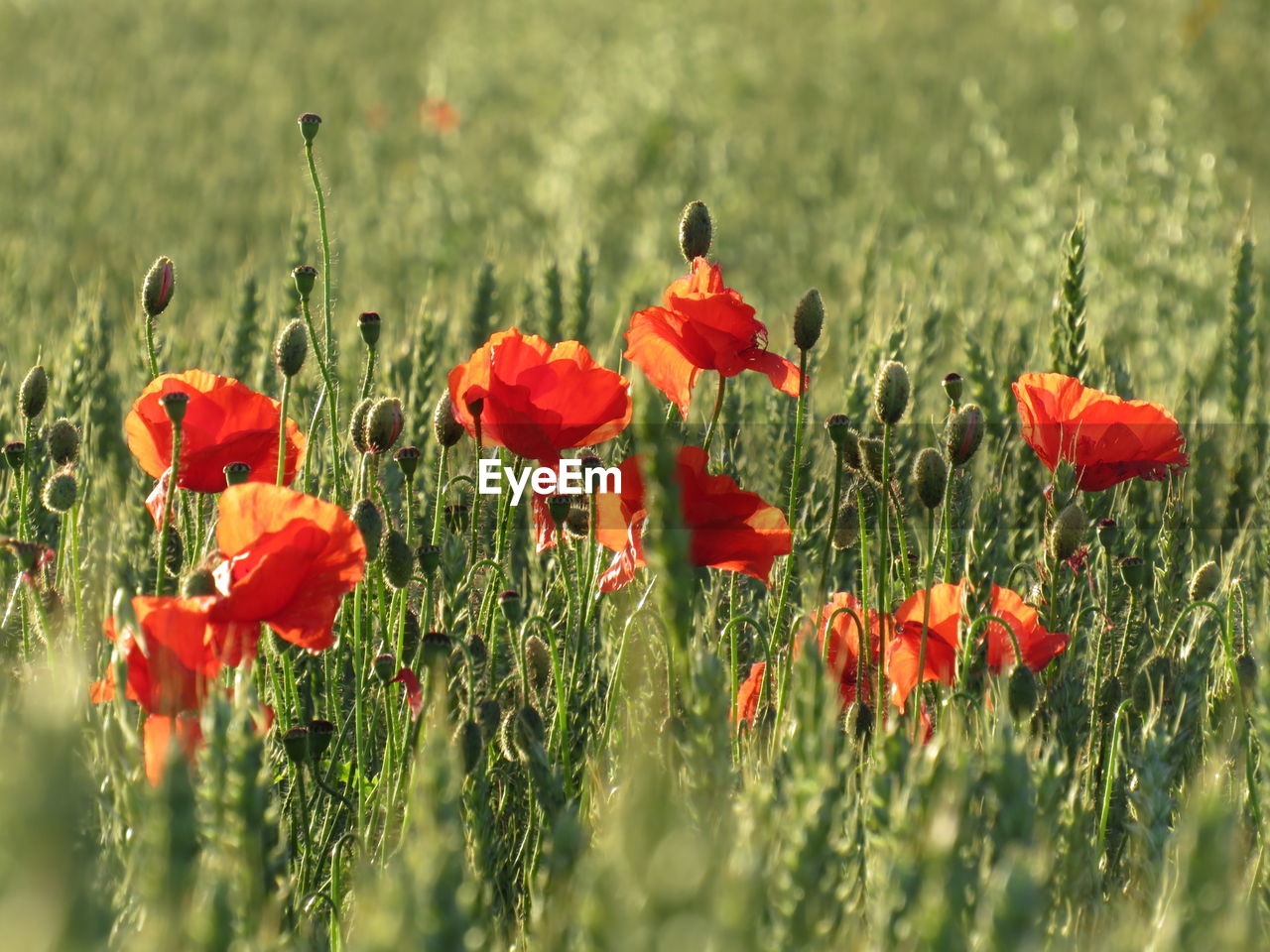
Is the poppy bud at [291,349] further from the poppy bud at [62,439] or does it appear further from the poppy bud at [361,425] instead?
the poppy bud at [62,439]

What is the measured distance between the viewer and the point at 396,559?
1.35 meters

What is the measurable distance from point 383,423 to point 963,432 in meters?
0.61

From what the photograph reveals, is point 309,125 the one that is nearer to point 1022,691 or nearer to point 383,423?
point 383,423

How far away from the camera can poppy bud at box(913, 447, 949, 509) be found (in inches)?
54.1

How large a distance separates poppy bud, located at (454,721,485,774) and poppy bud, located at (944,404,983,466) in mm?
582

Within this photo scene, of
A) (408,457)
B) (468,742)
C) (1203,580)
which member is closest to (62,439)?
(408,457)

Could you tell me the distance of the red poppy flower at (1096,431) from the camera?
4.90 ft

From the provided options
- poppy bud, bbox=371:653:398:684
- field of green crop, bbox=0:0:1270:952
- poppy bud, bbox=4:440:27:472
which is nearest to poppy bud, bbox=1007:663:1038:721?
field of green crop, bbox=0:0:1270:952

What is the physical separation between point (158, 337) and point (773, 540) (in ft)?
6.21

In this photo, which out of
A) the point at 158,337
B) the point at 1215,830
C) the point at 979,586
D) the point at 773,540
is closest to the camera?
the point at 1215,830

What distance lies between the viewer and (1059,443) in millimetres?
1534

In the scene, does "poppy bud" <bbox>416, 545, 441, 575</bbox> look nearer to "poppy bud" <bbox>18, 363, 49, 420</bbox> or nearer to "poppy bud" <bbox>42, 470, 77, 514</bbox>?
"poppy bud" <bbox>42, 470, 77, 514</bbox>

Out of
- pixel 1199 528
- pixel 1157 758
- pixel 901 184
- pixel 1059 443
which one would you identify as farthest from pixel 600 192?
pixel 1157 758

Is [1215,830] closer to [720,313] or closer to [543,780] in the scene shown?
[543,780]
